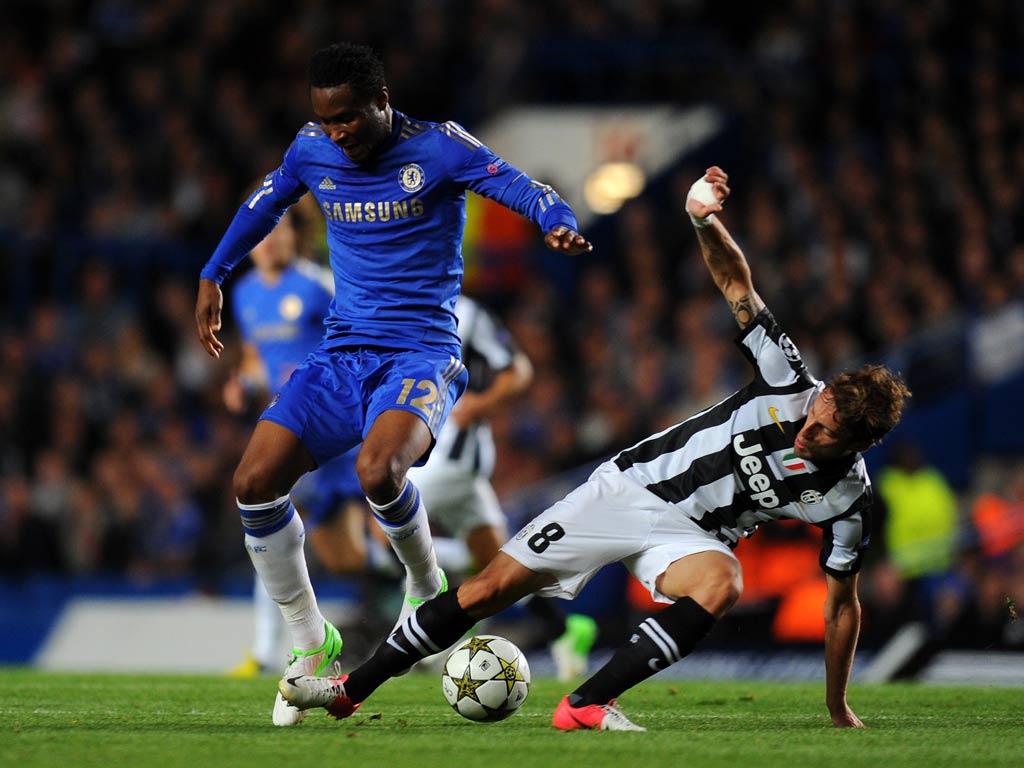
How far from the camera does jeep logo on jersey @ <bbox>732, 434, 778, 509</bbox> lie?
5.99 meters

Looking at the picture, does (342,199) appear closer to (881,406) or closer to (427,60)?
(881,406)

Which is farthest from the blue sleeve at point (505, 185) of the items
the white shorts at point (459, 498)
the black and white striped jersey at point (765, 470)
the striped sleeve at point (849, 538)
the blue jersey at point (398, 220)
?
A: the white shorts at point (459, 498)

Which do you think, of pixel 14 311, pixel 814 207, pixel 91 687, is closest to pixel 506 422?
pixel 814 207

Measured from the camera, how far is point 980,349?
A: 14422 mm

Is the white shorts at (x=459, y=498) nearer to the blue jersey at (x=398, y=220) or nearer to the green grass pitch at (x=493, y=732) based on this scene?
the green grass pitch at (x=493, y=732)

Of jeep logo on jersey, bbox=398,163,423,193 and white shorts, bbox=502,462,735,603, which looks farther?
jeep logo on jersey, bbox=398,163,423,193

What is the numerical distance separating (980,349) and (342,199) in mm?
9336

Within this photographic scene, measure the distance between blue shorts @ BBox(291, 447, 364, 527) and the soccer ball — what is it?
318 cm

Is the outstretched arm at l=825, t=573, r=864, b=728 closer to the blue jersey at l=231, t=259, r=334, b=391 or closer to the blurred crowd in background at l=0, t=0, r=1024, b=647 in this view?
the blue jersey at l=231, t=259, r=334, b=391

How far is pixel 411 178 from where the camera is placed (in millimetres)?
6363

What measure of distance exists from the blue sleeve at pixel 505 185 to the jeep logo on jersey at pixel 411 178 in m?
0.14

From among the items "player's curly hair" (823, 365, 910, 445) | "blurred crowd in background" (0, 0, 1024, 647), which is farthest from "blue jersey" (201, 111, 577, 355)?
"blurred crowd in background" (0, 0, 1024, 647)

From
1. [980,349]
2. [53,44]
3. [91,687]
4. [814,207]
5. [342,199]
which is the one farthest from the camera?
[53,44]

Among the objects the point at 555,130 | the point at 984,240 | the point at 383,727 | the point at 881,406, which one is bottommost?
the point at 383,727
